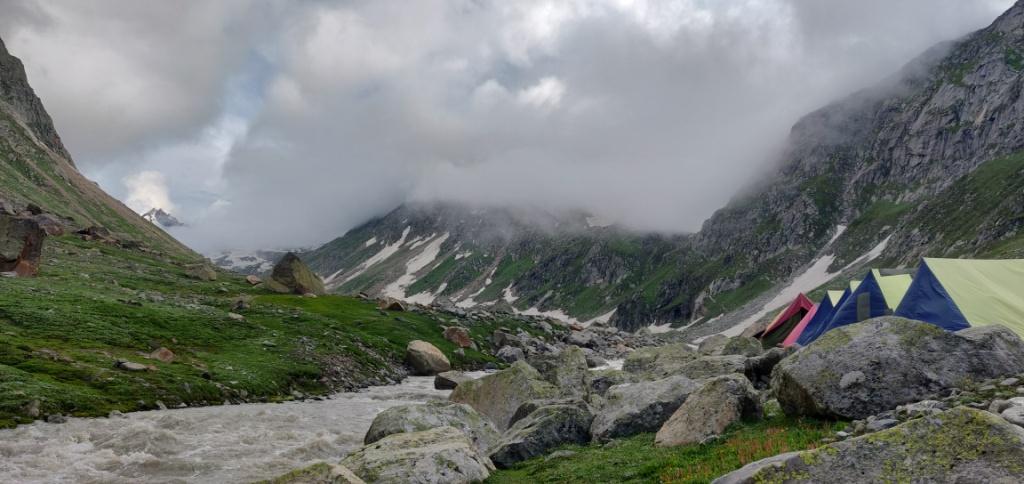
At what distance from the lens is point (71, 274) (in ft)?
211

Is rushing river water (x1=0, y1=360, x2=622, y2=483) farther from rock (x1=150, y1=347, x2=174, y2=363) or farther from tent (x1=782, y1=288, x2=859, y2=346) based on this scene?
tent (x1=782, y1=288, x2=859, y2=346)

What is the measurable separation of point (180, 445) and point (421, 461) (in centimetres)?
1518

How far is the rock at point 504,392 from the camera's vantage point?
32.6 m

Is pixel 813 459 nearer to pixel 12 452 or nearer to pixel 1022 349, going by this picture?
pixel 1022 349

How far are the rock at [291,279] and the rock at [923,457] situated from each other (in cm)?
9131

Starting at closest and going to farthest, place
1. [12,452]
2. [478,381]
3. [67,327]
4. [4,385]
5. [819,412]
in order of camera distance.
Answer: [819,412] → [12,452] → [4,385] → [478,381] → [67,327]

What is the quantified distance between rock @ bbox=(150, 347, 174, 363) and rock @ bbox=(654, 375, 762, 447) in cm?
3576

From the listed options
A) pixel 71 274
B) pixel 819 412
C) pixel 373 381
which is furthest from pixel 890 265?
pixel 71 274

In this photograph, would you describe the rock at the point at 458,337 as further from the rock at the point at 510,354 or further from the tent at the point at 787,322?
the tent at the point at 787,322

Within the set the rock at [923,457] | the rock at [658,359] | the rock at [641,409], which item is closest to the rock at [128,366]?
the rock at [641,409]

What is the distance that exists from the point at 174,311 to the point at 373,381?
2028cm

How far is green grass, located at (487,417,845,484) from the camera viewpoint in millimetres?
14328

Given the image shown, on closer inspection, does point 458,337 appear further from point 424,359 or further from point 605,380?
point 605,380

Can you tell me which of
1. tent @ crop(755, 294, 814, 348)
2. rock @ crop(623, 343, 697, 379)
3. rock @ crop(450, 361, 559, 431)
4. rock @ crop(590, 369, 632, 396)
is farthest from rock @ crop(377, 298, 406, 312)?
rock @ crop(450, 361, 559, 431)
